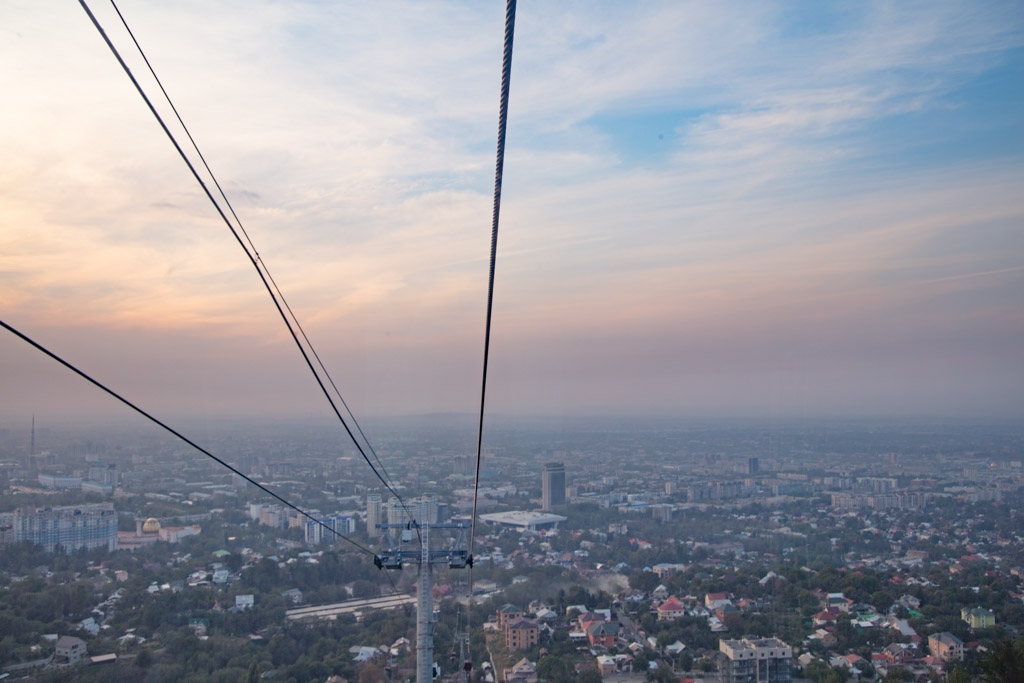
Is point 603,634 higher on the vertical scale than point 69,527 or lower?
lower

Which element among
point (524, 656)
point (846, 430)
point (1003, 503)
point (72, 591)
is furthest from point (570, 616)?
point (846, 430)

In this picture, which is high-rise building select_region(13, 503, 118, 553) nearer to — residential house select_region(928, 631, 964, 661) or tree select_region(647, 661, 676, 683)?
tree select_region(647, 661, 676, 683)

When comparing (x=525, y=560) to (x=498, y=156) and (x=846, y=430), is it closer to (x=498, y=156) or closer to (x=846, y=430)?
(x=498, y=156)

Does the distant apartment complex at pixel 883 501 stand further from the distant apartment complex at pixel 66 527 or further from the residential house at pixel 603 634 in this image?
the distant apartment complex at pixel 66 527

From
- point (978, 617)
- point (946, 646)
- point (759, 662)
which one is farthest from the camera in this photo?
point (978, 617)

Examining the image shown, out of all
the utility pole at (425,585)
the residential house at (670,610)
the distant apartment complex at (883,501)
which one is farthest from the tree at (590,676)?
the distant apartment complex at (883,501)

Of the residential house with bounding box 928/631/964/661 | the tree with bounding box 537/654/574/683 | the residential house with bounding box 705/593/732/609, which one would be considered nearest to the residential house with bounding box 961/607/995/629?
the residential house with bounding box 928/631/964/661

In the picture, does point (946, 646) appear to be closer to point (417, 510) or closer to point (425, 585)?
point (425, 585)

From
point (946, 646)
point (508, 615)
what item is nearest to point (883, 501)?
point (946, 646)
